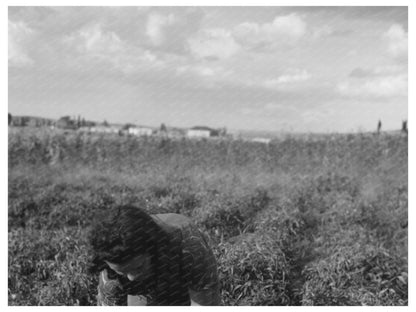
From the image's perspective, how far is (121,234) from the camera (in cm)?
169

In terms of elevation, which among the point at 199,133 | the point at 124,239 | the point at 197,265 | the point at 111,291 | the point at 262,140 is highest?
the point at 199,133

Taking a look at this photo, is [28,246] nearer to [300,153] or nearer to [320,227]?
[320,227]

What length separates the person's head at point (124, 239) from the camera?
5.55 feet

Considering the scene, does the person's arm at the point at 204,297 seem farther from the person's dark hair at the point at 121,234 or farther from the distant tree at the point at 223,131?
the distant tree at the point at 223,131

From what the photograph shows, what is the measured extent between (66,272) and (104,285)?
2.20 metres

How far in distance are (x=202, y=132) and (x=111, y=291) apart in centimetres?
1109

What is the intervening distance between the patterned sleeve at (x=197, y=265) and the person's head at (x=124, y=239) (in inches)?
5.9

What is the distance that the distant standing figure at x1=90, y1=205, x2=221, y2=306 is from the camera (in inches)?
67.1

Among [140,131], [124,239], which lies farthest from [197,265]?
[140,131]

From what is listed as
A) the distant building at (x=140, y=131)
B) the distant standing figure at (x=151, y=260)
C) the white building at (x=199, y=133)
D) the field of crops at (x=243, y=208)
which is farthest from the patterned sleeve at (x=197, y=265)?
the distant building at (x=140, y=131)

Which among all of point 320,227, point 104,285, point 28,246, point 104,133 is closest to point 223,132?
point 104,133

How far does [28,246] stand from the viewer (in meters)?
4.94

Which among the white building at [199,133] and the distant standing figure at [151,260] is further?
the white building at [199,133]

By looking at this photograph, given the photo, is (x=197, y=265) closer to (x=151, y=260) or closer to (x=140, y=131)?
(x=151, y=260)
